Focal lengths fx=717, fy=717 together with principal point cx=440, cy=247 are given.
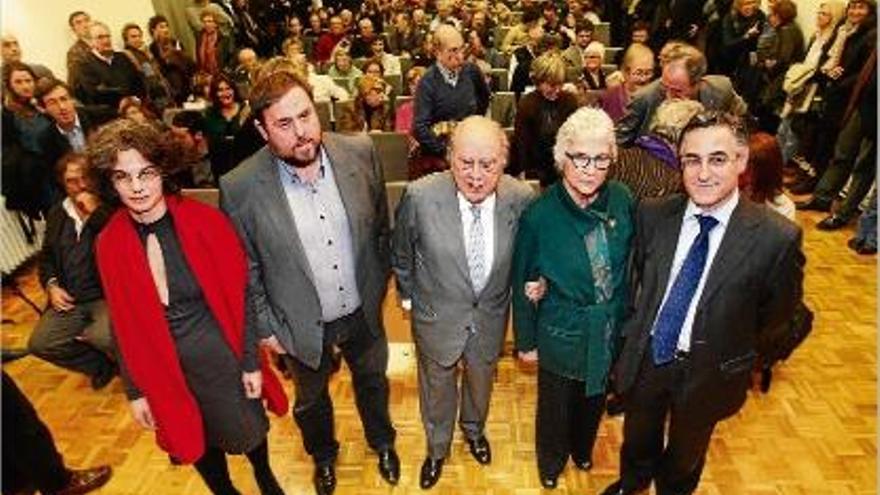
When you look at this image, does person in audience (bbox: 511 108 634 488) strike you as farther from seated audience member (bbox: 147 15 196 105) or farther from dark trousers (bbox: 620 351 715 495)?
seated audience member (bbox: 147 15 196 105)

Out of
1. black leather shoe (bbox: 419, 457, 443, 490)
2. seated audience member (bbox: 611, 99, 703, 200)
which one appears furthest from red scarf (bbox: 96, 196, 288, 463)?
seated audience member (bbox: 611, 99, 703, 200)

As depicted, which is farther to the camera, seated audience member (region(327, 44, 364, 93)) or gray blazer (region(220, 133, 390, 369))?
seated audience member (region(327, 44, 364, 93))

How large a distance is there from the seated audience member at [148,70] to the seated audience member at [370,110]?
2079mm

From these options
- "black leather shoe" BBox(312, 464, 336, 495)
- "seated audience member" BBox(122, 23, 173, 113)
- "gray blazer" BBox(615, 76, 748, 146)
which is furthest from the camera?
"seated audience member" BBox(122, 23, 173, 113)

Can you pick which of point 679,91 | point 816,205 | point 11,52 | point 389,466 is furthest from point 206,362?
point 816,205

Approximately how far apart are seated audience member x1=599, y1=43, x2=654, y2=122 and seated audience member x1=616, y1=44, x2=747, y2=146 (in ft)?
1.42

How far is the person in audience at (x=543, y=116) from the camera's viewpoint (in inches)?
171

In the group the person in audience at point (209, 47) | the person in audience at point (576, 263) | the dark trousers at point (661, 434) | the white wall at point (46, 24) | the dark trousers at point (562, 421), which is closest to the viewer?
the person in audience at point (576, 263)

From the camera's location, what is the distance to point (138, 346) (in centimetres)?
235

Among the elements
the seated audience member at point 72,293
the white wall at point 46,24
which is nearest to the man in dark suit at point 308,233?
the seated audience member at point 72,293

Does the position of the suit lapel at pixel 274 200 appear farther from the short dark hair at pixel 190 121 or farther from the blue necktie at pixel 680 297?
the short dark hair at pixel 190 121

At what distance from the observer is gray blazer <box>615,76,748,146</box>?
12.2 ft

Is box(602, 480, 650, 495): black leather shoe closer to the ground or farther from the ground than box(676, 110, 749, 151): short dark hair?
closer to the ground

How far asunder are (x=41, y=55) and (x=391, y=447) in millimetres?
5437
